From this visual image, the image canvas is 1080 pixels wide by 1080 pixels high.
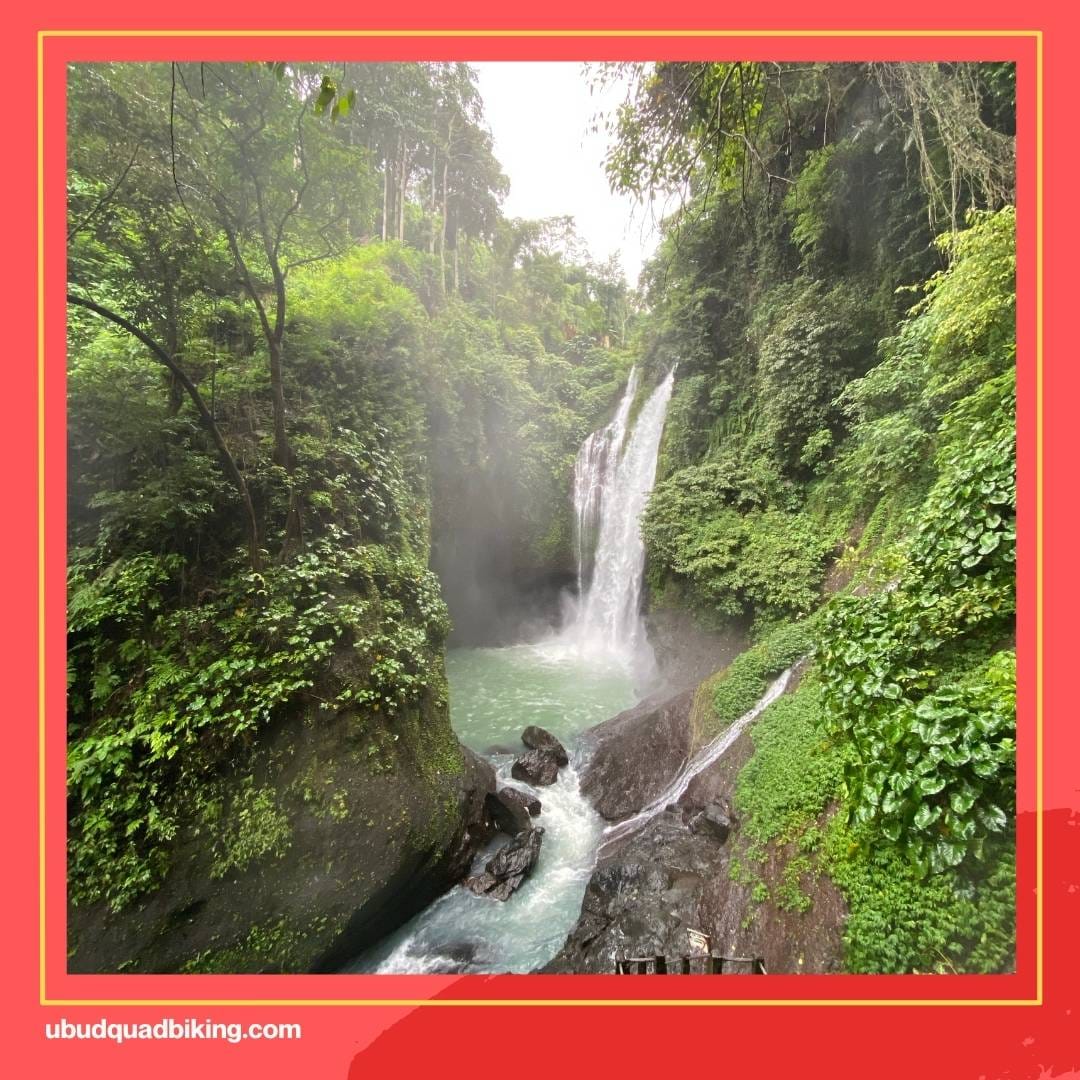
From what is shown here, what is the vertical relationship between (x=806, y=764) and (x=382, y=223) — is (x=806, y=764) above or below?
below

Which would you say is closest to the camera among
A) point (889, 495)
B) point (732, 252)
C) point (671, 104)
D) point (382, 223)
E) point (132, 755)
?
point (671, 104)

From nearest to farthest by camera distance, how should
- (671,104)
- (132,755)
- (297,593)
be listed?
(671,104) < (132,755) < (297,593)

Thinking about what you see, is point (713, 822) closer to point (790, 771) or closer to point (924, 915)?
point (790, 771)

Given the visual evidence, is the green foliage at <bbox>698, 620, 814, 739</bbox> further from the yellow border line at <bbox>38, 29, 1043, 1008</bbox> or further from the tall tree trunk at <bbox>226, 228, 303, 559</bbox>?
the tall tree trunk at <bbox>226, 228, 303, 559</bbox>

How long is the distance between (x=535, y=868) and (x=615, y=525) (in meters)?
9.79

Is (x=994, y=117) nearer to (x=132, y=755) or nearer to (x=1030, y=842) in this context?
(x=1030, y=842)

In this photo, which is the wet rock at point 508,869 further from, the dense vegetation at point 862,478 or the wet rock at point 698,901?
the dense vegetation at point 862,478

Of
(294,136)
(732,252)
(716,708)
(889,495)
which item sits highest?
(732,252)

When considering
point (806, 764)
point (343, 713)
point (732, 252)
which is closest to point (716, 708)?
point (806, 764)

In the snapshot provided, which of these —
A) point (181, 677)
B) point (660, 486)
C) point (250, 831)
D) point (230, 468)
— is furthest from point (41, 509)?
point (660, 486)

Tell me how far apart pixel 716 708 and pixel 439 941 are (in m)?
4.64

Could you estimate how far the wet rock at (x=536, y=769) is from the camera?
7.22 metres

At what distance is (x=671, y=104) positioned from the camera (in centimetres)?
314

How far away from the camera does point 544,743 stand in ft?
26.5
